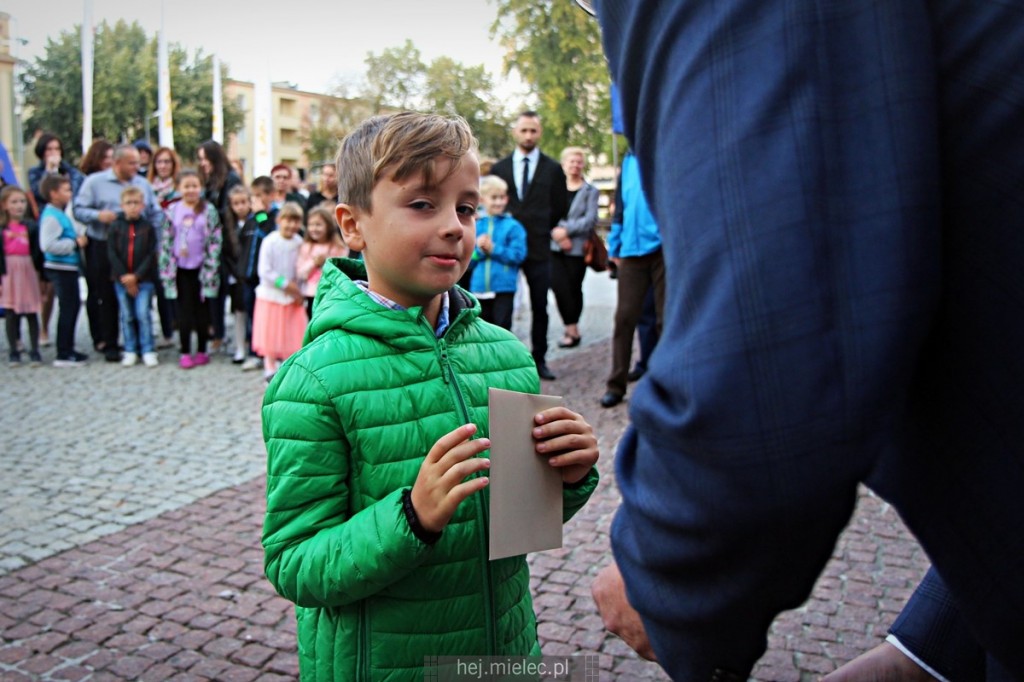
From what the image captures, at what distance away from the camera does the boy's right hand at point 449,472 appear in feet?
4.99

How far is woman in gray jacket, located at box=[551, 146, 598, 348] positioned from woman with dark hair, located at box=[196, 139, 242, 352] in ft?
12.1

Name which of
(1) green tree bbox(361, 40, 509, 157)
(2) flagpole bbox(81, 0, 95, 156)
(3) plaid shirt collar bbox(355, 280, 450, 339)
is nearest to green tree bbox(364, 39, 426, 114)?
(1) green tree bbox(361, 40, 509, 157)

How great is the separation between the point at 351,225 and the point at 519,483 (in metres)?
0.71

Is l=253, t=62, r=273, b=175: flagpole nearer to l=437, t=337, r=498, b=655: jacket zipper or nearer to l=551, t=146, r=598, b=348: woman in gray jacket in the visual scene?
l=551, t=146, r=598, b=348: woman in gray jacket

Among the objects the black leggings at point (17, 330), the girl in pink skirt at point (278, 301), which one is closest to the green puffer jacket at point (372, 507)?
the girl in pink skirt at point (278, 301)

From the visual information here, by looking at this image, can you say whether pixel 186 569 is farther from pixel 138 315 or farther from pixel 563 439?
pixel 138 315

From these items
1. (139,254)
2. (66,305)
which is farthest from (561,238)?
(66,305)

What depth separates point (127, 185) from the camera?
31.9 ft

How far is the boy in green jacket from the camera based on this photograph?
5.34 feet

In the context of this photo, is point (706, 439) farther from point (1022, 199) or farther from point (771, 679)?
point (771, 679)

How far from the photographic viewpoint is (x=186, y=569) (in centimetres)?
406

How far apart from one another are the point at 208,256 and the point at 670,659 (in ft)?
30.5

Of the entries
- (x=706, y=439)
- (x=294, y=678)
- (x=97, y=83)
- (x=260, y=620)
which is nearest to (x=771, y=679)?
(x=294, y=678)

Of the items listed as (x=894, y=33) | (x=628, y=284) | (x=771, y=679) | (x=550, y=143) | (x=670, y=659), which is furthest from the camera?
(x=550, y=143)
